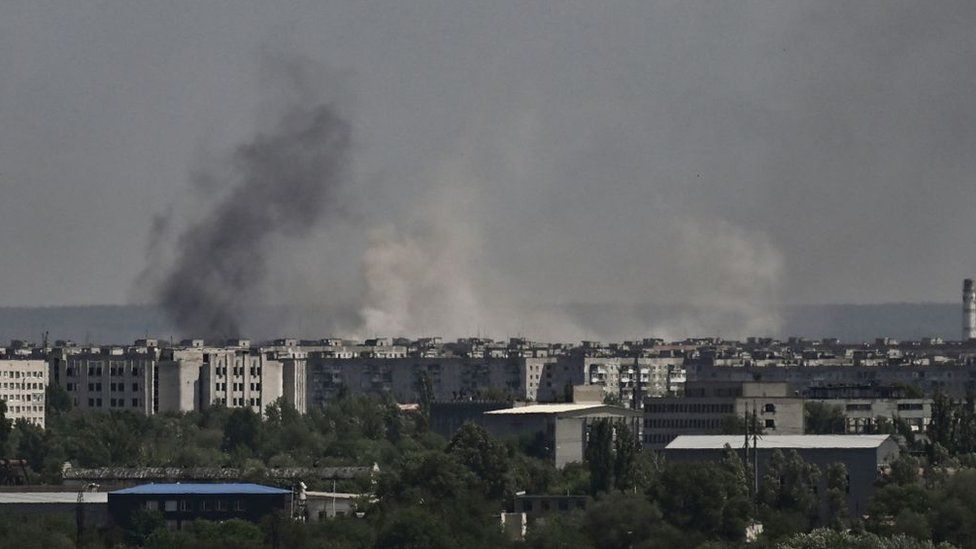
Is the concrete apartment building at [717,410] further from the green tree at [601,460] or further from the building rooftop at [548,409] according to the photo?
the green tree at [601,460]

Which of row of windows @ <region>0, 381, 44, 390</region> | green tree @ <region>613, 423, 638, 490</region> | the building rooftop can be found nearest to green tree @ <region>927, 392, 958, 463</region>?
green tree @ <region>613, 423, 638, 490</region>

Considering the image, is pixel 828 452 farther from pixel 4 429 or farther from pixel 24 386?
pixel 24 386

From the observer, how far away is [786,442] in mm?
94062

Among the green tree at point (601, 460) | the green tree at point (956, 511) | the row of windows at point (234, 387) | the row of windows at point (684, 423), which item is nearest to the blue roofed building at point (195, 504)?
the green tree at point (601, 460)

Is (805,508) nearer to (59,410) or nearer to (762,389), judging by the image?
(762,389)

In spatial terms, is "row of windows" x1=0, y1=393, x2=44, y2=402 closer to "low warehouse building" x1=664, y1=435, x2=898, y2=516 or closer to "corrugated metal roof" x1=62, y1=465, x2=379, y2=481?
"corrugated metal roof" x1=62, y1=465, x2=379, y2=481

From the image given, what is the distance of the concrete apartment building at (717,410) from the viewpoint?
354 ft

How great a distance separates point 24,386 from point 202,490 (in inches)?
2441

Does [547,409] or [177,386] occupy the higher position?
[177,386]

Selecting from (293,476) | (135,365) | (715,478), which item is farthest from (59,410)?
(715,478)

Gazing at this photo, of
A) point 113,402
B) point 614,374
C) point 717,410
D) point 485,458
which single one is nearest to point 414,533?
point 485,458

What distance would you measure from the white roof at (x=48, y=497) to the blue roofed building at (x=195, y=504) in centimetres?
194

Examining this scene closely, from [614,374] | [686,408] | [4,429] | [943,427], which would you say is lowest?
[943,427]

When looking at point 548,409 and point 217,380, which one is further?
point 217,380
